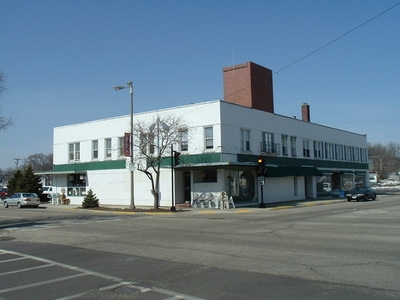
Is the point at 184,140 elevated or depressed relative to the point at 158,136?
depressed

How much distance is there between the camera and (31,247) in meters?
13.9

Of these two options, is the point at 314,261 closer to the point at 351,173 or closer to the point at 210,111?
the point at 210,111

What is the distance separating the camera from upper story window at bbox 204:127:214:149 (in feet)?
109

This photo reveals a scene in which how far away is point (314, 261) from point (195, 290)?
3510mm

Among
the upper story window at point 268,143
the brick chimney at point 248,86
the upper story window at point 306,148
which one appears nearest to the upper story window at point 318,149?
the upper story window at point 306,148

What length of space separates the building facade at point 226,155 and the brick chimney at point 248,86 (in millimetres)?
98

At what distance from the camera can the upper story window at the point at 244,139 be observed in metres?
35.1

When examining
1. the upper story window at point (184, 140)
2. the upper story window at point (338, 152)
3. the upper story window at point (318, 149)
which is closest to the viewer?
the upper story window at point (184, 140)

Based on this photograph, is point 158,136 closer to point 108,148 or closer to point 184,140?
point 184,140

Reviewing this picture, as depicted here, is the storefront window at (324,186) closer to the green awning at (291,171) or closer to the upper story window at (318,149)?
the upper story window at (318,149)

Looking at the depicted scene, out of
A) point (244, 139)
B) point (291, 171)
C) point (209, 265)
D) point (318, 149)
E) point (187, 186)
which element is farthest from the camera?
point (318, 149)

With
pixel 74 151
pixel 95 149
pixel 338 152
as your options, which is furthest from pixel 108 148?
pixel 338 152

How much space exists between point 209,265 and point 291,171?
30.7m

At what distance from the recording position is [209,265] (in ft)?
31.3
